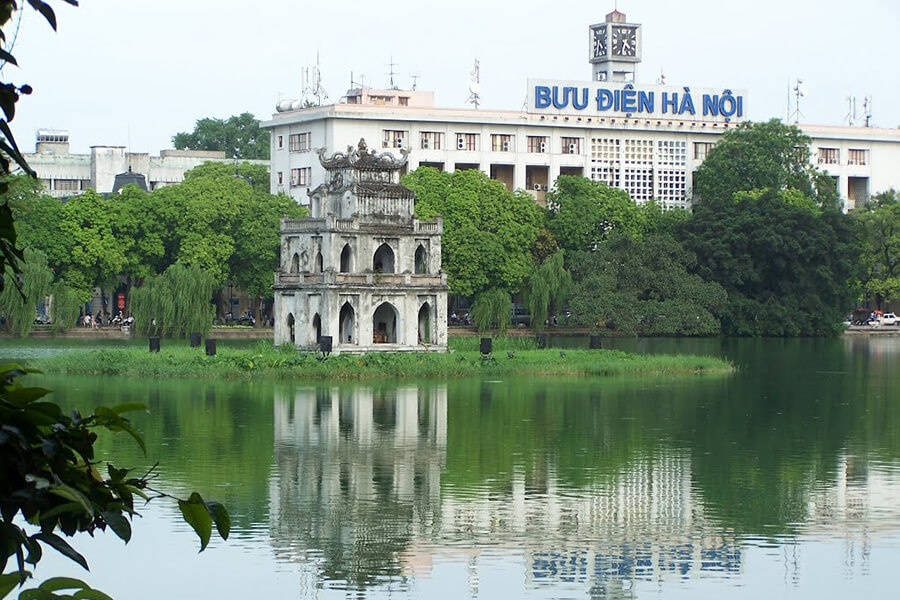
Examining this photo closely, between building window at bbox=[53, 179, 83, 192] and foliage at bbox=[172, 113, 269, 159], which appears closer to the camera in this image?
building window at bbox=[53, 179, 83, 192]

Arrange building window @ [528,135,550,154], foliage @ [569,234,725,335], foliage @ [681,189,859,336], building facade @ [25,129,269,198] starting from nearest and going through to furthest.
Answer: foliage @ [569,234,725,335] < foliage @ [681,189,859,336] < building window @ [528,135,550,154] < building facade @ [25,129,269,198]

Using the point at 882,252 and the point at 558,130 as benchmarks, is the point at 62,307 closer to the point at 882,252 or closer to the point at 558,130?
the point at 558,130

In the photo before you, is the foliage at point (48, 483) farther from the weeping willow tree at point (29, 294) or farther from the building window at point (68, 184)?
the building window at point (68, 184)

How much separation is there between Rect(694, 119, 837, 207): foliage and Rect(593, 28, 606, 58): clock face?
12.1m

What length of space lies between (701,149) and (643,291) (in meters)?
30.3

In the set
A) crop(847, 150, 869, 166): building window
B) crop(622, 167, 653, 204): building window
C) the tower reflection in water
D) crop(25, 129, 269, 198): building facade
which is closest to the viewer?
the tower reflection in water

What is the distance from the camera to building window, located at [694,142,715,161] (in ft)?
372

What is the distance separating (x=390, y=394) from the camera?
4903cm

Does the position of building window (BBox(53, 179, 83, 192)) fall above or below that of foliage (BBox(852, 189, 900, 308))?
above

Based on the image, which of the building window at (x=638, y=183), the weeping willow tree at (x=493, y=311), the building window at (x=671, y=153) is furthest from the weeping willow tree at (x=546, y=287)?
the building window at (x=671, y=153)

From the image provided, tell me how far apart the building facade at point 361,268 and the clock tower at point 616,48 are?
5305cm

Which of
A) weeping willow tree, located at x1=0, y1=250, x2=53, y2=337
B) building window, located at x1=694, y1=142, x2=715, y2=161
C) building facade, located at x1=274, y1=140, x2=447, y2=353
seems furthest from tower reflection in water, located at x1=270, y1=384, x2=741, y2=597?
building window, located at x1=694, y1=142, x2=715, y2=161

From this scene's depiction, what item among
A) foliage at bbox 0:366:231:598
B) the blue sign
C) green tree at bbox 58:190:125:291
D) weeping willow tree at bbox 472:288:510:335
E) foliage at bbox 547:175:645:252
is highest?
the blue sign

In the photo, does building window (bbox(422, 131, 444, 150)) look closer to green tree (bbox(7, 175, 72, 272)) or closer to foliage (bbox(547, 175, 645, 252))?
foliage (bbox(547, 175, 645, 252))
